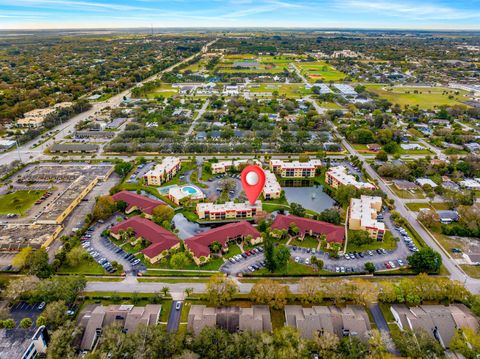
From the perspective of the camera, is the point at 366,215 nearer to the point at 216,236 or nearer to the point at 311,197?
the point at 311,197

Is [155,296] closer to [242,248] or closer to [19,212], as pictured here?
[242,248]

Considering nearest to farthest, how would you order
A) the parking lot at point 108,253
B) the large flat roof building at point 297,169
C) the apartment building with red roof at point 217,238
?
the parking lot at point 108,253, the apartment building with red roof at point 217,238, the large flat roof building at point 297,169

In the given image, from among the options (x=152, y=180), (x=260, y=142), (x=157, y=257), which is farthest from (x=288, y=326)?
(x=260, y=142)

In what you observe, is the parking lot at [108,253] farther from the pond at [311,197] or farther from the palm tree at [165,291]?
the pond at [311,197]

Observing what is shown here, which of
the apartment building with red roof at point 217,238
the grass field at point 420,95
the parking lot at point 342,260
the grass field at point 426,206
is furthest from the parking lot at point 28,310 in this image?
the grass field at point 420,95

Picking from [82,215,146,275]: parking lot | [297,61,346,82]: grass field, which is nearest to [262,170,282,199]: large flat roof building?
[82,215,146,275]: parking lot

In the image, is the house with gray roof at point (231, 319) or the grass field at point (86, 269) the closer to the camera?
the house with gray roof at point (231, 319)
